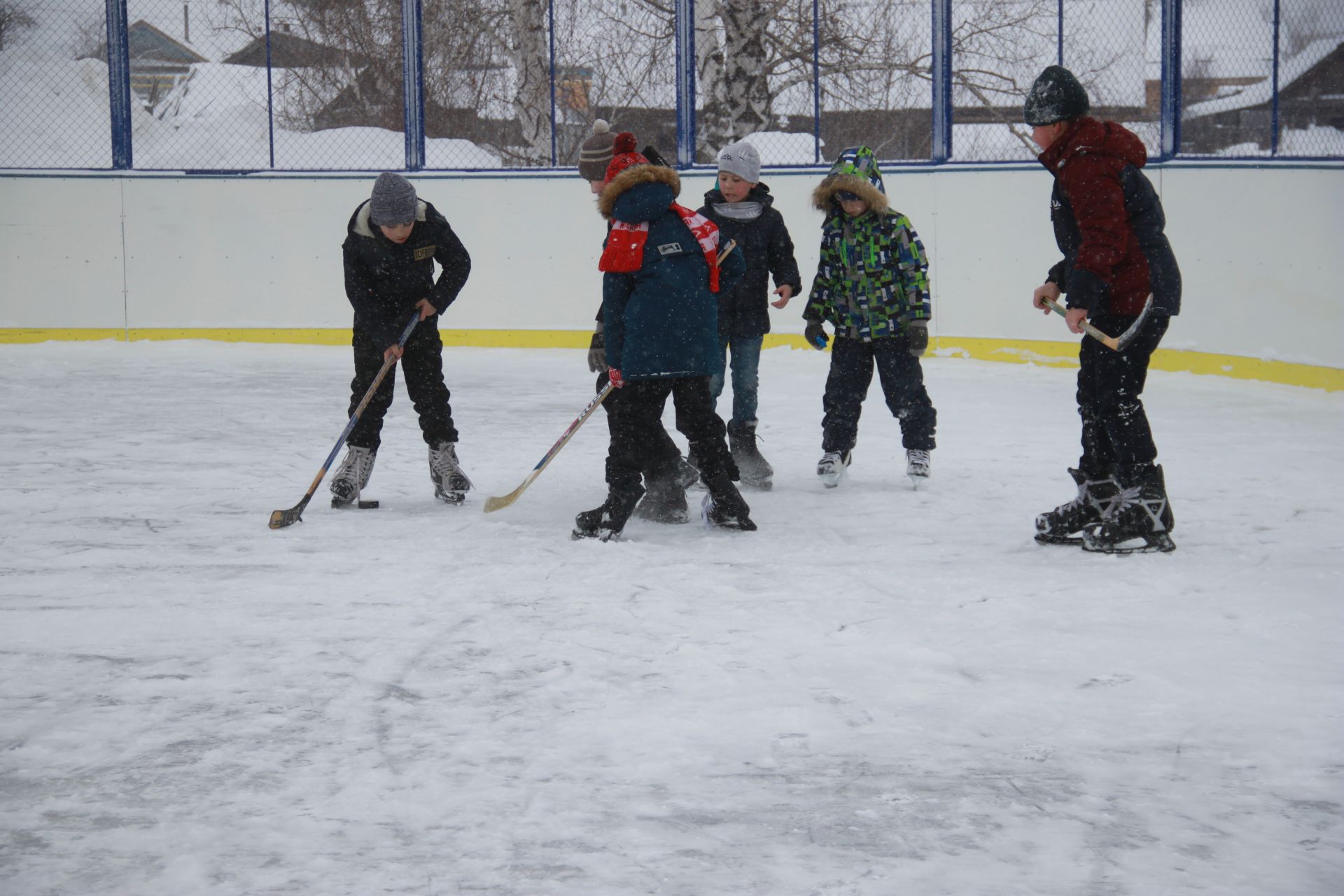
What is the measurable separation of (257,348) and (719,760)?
25.5 feet

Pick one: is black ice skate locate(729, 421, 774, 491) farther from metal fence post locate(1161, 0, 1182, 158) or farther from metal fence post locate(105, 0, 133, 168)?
metal fence post locate(105, 0, 133, 168)

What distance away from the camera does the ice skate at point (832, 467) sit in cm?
539

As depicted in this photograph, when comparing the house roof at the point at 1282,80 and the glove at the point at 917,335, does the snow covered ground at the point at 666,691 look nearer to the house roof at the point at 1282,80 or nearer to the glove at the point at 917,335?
the glove at the point at 917,335

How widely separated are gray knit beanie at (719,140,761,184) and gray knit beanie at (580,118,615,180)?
0.42 meters

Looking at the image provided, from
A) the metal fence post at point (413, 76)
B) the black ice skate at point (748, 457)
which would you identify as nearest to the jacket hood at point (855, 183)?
the black ice skate at point (748, 457)

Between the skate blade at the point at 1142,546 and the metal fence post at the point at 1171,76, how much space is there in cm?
478

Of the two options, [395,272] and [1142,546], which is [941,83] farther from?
[1142,546]

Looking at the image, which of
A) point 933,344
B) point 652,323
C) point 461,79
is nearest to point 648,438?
point 652,323

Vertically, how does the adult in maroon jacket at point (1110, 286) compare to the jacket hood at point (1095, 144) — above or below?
below

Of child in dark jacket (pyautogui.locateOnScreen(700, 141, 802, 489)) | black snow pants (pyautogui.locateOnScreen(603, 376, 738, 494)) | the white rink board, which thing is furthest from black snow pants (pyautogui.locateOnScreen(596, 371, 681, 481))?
the white rink board

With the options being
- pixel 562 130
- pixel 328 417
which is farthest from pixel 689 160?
pixel 328 417

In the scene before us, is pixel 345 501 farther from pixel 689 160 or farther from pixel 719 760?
pixel 689 160

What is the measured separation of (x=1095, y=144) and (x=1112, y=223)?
224mm

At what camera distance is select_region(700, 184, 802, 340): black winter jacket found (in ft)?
17.7
